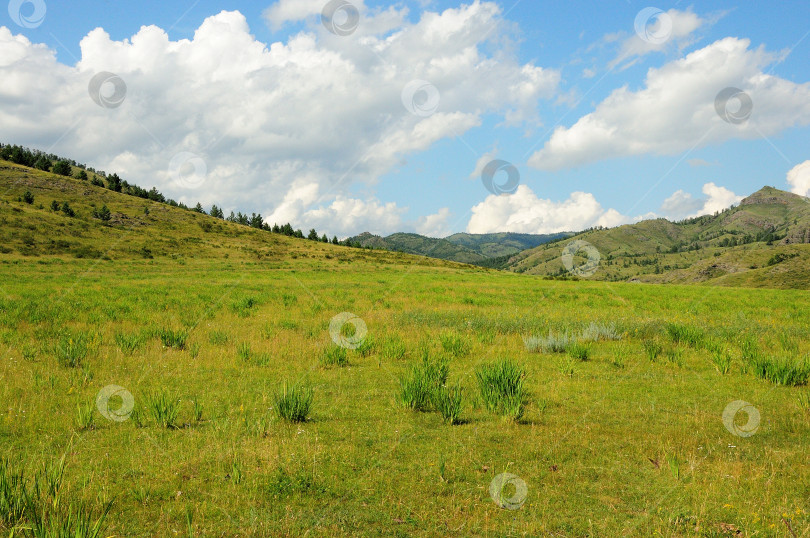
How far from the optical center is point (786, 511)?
5.47 metres

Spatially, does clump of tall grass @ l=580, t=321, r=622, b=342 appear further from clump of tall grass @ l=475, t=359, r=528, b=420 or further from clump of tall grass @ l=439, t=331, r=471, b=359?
clump of tall grass @ l=475, t=359, r=528, b=420

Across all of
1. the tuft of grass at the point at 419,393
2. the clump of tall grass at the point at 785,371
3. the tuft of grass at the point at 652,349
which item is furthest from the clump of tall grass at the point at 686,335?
the tuft of grass at the point at 419,393

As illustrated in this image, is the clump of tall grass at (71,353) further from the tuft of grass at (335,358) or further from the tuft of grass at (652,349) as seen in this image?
the tuft of grass at (652,349)

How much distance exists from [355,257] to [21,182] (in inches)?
2850

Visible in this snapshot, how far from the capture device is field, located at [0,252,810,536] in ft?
17.5

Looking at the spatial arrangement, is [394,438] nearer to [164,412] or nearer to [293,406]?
[293,406]

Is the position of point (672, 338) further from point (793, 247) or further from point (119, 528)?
point (793, 247)

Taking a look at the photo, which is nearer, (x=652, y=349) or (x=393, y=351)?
(x=393, y=351)

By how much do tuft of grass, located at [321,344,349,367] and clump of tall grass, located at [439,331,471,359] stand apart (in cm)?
356

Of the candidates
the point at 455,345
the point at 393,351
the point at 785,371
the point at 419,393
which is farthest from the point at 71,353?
the point at 785,371

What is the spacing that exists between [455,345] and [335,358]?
13.8 ft

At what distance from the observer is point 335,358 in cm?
1346

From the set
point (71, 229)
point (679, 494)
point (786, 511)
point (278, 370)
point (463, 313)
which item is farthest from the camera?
point (71, 229)

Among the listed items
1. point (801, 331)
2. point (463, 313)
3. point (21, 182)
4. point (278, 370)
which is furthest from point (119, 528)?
point (21, 182)
